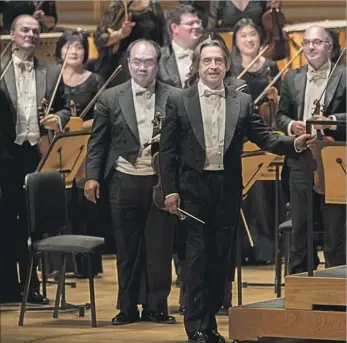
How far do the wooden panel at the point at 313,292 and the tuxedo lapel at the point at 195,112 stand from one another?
2.15 ft

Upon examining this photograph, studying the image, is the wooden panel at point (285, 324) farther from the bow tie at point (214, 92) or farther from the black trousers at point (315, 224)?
the black trousers at point (315, 224)

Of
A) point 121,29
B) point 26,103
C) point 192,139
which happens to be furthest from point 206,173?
point 121,29

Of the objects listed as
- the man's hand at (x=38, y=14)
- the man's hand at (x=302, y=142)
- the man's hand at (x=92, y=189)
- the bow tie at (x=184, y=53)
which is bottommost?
the man's hand at (x=92, y=189)

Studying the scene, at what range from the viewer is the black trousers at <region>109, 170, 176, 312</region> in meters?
5.92

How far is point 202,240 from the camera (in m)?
5.29

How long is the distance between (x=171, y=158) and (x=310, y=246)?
0.67 metres

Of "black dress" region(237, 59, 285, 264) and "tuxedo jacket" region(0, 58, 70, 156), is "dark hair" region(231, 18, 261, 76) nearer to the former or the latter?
"black dress" region(237, 59, 285, 264)

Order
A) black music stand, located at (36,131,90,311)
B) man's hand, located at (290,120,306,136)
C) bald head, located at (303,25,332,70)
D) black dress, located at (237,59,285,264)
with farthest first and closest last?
black dress, located at (237,59,285,264) → bald head, located at (303,25,332,70) → black music stand, located at (36,131,90,311) → man's hand, located at (290,120,306,136)

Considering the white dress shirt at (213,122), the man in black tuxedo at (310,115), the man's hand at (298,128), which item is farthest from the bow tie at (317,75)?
the white dress shirt at (213,122)

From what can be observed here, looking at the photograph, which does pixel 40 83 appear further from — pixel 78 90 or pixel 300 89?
pixel 300 89

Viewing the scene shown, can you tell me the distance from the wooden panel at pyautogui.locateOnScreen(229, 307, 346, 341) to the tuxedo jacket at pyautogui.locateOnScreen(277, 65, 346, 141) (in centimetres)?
130

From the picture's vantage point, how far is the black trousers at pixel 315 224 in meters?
6.23

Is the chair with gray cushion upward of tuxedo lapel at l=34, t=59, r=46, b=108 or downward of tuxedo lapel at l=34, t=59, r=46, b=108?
downward

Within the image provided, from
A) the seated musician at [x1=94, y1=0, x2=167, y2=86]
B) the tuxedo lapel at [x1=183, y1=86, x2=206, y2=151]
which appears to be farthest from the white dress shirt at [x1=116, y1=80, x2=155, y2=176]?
the seated musician at [x1=94, y1=0, x2=167, y2=86]
